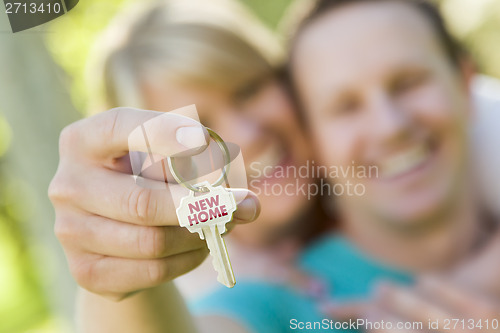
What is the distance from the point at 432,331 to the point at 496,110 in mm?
631

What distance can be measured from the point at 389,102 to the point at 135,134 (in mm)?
839

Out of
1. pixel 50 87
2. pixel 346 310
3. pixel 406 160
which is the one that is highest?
Answer: pixel 50 87

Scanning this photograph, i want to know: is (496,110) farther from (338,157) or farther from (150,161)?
(150,161)

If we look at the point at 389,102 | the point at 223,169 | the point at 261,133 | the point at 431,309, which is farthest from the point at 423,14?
the point at 223,169

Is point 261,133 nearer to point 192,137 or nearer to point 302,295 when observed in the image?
point 302,295

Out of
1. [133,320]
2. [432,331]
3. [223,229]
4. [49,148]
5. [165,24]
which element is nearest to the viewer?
[223,229]

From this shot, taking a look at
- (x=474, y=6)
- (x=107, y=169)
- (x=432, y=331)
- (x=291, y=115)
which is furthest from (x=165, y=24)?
(x=474, y=6)

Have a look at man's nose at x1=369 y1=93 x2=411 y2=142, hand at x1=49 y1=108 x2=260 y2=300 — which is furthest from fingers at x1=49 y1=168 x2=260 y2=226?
man's nose at x1=369 y1=93 x2=411 y2=142

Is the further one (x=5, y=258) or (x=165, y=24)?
(x=5, y=258)

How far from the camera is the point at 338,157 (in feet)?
4.17

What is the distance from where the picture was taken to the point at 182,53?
121cm

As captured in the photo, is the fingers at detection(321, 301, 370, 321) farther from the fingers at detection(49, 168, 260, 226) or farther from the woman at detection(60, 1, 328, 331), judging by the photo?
the fingers at detection(49, 168, 260, 226)

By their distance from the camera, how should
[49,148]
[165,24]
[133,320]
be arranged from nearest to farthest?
[133,320]
[165,24]
[49,148]

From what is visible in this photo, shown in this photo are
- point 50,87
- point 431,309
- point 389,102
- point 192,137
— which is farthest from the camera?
point 50,87
